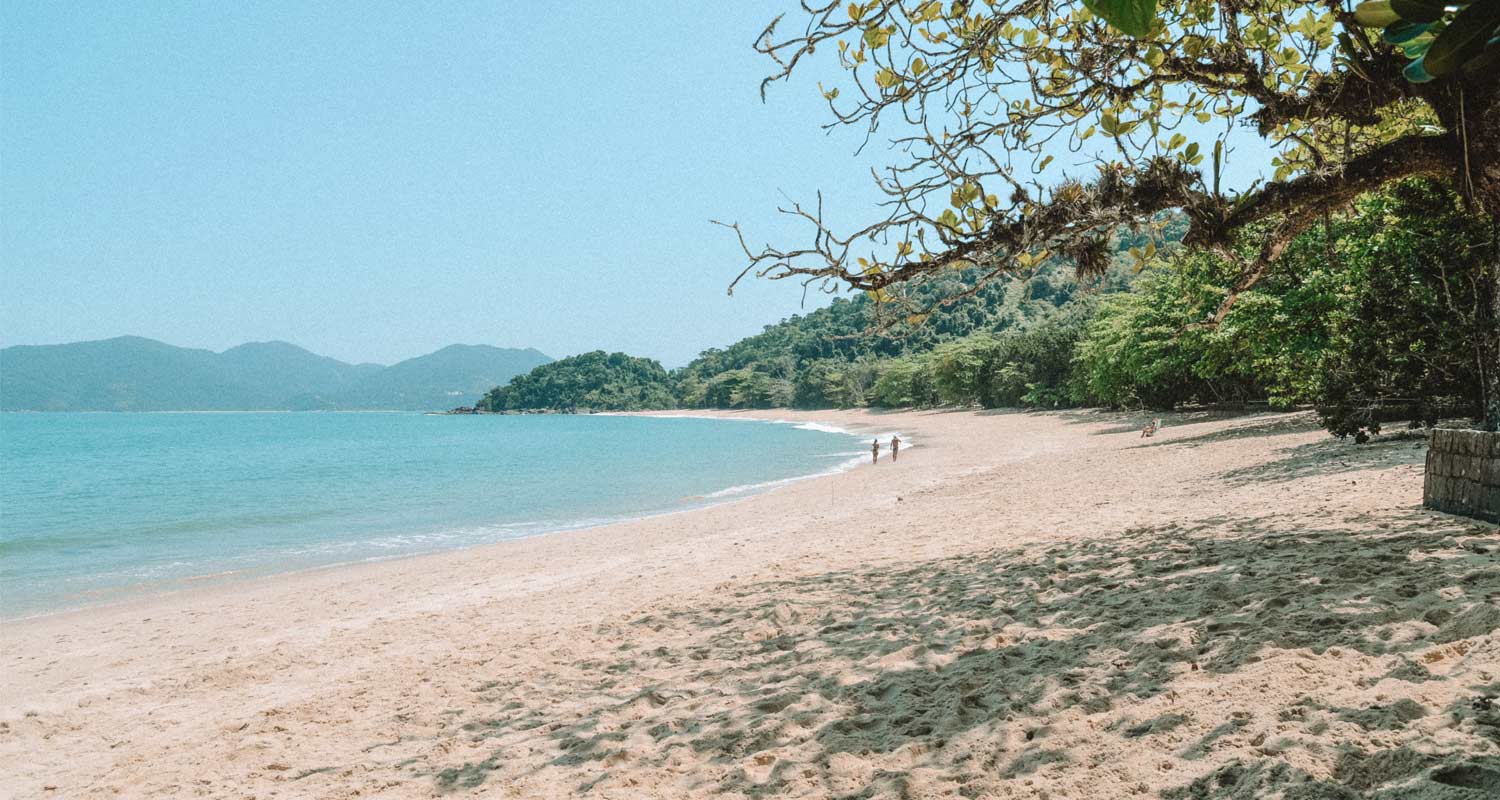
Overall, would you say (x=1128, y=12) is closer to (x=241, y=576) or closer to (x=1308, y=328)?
(x=241, y=576)

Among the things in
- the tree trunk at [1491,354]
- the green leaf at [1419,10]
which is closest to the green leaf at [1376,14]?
the green leaf at [1419,10]

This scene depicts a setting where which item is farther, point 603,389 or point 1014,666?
point 603,389

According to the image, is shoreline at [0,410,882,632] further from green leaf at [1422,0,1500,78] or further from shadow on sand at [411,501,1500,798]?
green leaf at [1422,0,1500,78]

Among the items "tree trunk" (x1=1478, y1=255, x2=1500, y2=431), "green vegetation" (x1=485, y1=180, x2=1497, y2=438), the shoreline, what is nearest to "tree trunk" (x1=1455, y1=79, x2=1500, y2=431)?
"green vegetation" (x1=485, y1=180, x2=1497, y2=438)

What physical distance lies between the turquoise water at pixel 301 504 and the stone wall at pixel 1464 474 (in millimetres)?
16059

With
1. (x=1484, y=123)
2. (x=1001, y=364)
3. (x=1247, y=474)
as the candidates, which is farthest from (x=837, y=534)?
(x=1001, y=364)

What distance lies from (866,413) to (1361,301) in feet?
274

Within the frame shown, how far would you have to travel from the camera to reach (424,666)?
6805mm

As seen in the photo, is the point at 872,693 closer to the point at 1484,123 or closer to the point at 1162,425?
the point at 1484,123

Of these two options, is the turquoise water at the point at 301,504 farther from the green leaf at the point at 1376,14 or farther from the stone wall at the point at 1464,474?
the green leaf at the point at 1376,14

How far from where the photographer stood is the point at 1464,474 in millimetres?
5977

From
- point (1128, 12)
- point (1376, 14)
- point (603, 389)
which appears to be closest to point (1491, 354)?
point (1376, 14)

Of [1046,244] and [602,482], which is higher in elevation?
[1046,244]

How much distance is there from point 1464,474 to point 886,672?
190 inches
